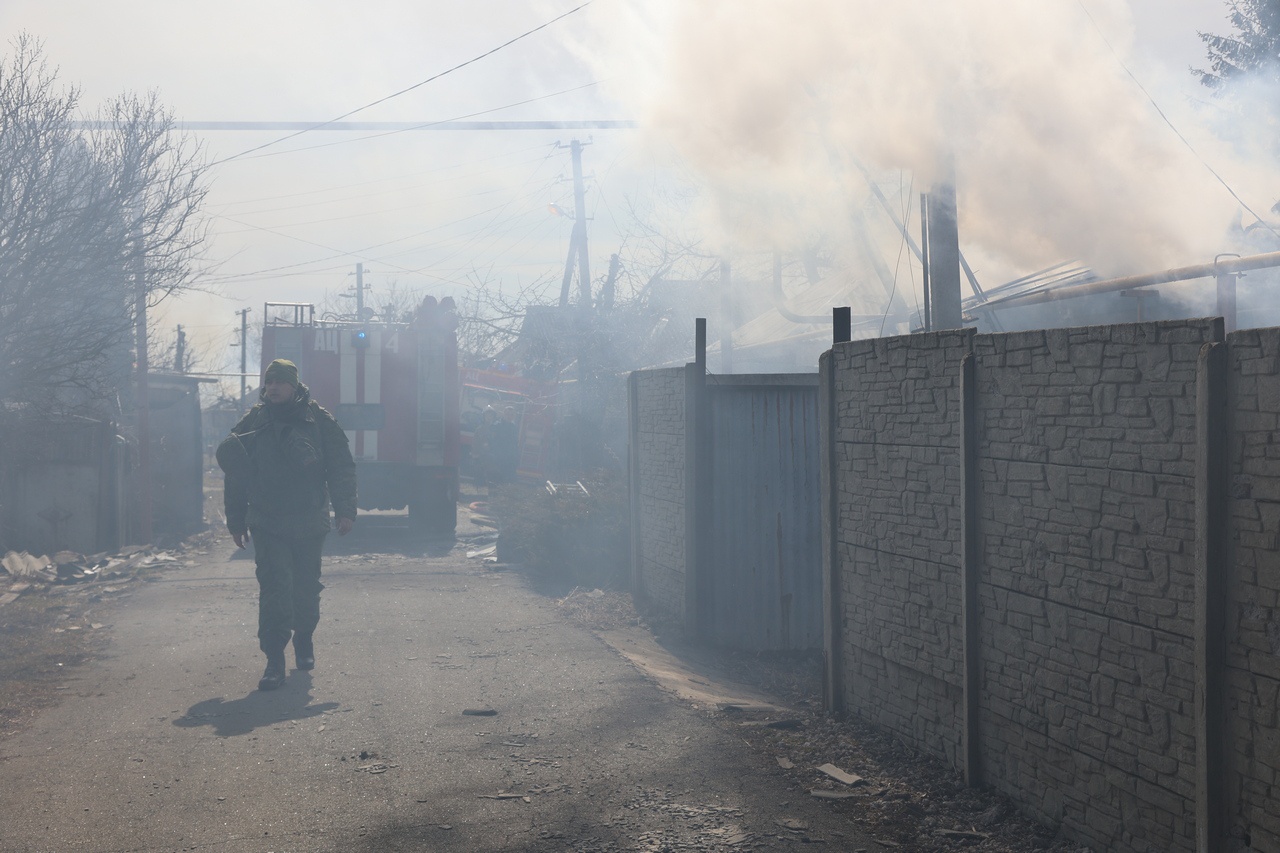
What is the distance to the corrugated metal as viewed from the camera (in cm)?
738

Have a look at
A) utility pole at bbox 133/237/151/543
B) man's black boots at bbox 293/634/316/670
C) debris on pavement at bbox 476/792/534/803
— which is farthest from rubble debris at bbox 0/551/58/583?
debris on pavement at bbox 476/792/534/803

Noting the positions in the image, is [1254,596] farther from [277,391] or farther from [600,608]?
[600,608]

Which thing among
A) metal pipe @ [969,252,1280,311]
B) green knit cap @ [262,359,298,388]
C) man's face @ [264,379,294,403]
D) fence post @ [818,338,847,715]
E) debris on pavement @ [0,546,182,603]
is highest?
metal pipe @ [969,252,1280,311]

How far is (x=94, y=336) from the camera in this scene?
11.2 metres

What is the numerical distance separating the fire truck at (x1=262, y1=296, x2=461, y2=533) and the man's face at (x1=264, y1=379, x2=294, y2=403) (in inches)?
332

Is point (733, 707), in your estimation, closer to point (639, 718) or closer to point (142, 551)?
point (639, 718)

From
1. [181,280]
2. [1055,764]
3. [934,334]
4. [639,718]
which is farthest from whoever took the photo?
[181,280]

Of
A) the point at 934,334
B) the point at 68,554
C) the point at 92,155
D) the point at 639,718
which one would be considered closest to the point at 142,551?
the point at 68,554

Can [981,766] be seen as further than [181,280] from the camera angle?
No

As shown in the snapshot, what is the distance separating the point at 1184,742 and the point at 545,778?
2.44 m

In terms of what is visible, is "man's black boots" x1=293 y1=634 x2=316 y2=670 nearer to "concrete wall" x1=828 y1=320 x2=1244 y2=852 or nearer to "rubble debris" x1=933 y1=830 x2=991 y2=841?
"concrete wall" x1=828 y1=320 x2=1244 y2=852

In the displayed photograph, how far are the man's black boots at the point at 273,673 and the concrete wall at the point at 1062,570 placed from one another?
3323 mm

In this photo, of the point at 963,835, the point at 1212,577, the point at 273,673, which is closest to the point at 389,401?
the point at 273,673

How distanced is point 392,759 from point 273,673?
1.83 metres
